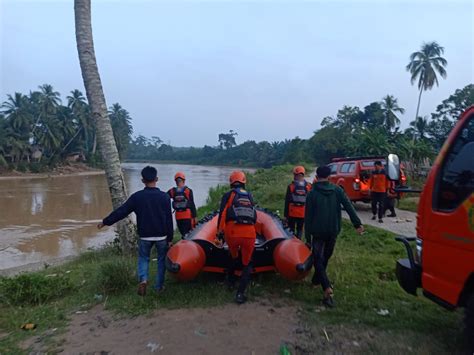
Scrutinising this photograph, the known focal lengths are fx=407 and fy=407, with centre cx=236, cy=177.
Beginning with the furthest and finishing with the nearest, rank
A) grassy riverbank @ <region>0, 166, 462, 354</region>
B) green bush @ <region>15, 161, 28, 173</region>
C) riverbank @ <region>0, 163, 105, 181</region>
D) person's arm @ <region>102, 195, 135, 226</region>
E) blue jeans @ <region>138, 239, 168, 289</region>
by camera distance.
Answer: green bush @ <region>15, 161, 28, 173</region>
riverbank @ <region>0, 163, 105, 181</region>
blue jeans @ <region>138, 239, 168, 289</region>
person's arm @ <region>102, 195, 135, 226</region>
grassy riverbank @ <region>0, 166, 462, 354</region>

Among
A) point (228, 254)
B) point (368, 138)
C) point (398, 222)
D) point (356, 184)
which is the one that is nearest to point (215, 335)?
point (228, 254)

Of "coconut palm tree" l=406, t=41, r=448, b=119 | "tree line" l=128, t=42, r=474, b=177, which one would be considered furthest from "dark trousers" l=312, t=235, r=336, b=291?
"coconut palm tree" l=406, t=41, r=448, b=119

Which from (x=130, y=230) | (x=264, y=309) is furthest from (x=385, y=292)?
(x=130, y=230)

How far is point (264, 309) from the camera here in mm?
4590

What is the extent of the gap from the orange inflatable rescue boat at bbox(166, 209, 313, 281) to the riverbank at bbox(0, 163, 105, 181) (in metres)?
50.6

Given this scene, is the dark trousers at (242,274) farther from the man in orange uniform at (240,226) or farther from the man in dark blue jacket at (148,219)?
the man in dark blue jacket at (148,219)

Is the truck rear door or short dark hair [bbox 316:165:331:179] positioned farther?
short dark hair [bbox 316:165:331:179]

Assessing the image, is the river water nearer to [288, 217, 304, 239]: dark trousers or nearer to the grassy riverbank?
the grassy riverbank

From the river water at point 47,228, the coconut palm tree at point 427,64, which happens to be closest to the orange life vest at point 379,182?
the river water at point 47,228

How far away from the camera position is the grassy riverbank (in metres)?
3.90

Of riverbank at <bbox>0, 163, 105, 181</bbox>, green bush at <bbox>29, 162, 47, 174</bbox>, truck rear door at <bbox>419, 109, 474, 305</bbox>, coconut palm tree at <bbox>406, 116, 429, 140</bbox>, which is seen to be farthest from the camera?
green bush at <bbox>29, 162, 47, 174</bbox>

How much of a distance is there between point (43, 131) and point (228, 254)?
6006cm

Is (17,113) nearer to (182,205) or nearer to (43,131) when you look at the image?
(43,131)

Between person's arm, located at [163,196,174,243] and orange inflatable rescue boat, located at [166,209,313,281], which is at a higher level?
person's arm, located at [163,196,174,243]
